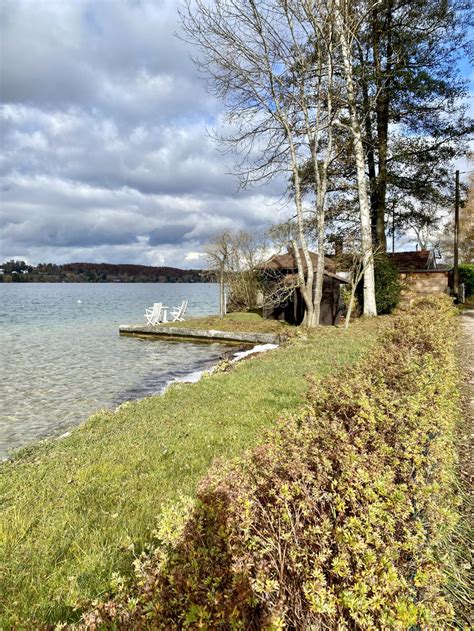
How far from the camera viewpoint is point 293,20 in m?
14.9

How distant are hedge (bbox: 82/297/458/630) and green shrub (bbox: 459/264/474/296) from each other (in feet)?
97.6

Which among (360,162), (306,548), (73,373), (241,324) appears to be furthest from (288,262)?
(306,548)

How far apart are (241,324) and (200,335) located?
290cm

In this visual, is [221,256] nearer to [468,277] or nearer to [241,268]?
[241,268]

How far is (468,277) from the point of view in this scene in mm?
27406

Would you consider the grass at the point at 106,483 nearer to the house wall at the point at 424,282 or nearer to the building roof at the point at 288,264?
the building roof at the point at 288,264

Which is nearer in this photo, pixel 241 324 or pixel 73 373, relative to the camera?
pixel 73 373

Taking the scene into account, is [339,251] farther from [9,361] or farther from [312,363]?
[9,361]

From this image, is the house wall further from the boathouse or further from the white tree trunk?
the white tree trunk

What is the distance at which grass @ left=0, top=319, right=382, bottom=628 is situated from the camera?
2.46 m

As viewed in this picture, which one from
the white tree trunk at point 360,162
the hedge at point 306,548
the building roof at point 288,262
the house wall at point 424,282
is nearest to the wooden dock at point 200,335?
the white tree trunk at point 360,162

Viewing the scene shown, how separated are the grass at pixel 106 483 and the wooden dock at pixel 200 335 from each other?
9.74m

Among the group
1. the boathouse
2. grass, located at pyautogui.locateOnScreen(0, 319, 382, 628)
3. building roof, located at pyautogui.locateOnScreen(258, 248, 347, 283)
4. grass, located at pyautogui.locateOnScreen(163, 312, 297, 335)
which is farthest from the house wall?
grass, located at pyautogui.locateOnScreen(0, 319, 382, 628)

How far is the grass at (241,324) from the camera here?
1926 centimetres
